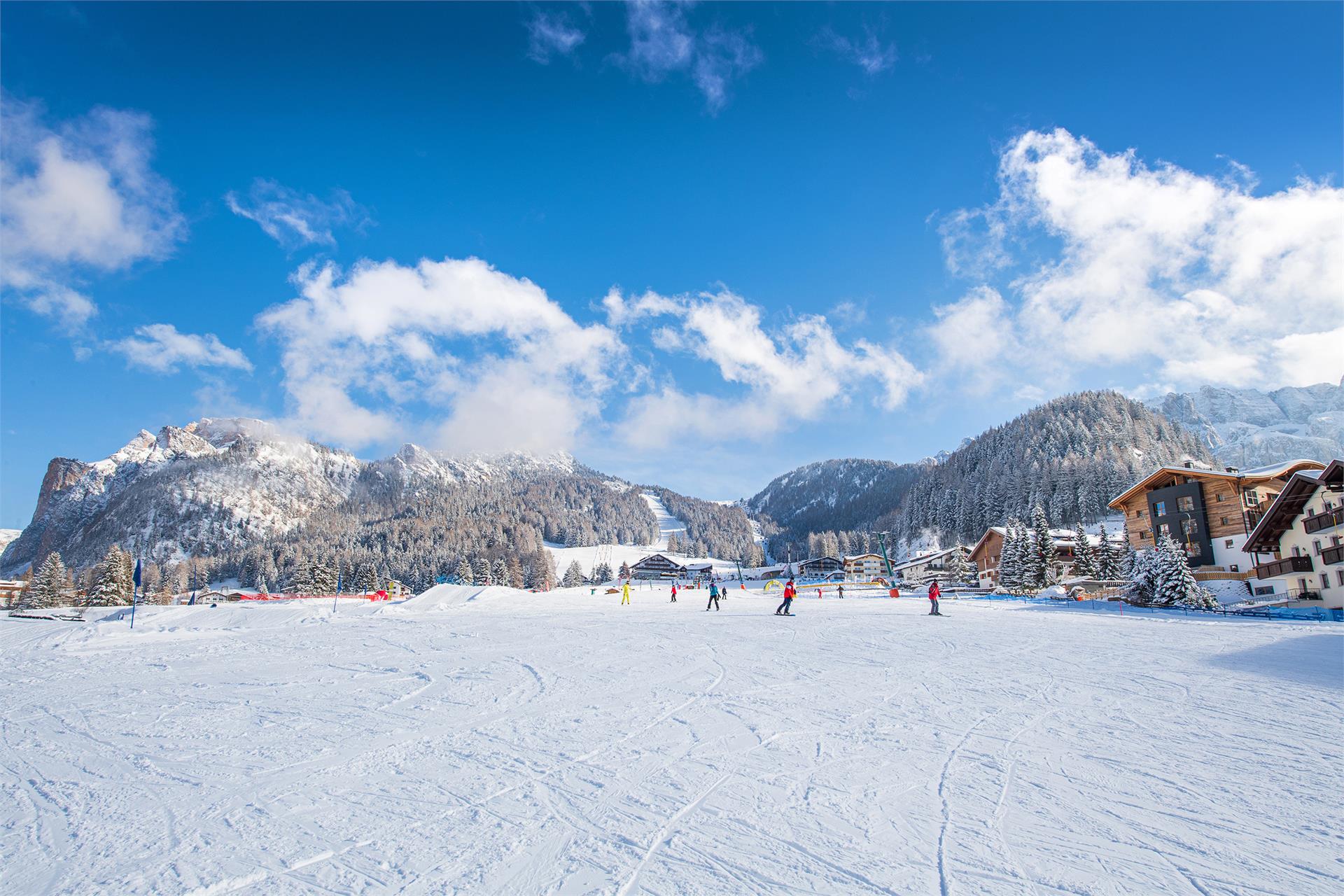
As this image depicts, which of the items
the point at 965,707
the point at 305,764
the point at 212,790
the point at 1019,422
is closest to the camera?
the point at 212,790

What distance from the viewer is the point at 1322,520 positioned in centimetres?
3241

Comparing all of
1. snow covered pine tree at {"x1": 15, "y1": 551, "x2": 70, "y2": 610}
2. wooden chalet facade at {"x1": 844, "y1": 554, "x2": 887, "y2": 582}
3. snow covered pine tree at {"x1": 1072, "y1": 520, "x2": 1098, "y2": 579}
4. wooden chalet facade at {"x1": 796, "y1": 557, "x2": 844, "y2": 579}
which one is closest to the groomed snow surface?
snow covered pine tree at {"x1": 1072, "y1": 520, "x2": 1098, "y2": 579}

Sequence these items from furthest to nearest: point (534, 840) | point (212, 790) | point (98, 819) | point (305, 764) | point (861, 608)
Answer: point (861, 608), point (305, 764), point (212, 790), point (98, 819), point (534, 840)

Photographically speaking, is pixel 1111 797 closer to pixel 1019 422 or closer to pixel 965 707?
pixel 965 707

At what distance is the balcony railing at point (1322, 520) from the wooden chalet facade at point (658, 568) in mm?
110297

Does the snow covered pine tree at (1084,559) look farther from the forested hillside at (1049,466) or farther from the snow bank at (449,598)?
the forested hillside at (1049,466)

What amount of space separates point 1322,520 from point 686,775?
42460 mm

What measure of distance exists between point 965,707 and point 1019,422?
169m

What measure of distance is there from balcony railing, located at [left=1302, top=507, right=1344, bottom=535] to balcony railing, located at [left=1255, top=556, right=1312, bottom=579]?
1.59m

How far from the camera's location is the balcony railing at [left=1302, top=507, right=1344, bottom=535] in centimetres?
3123

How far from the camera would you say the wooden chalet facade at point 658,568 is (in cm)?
13825

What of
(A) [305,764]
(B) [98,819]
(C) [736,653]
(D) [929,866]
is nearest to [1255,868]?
(D) [929,866]

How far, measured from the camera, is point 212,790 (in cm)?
625

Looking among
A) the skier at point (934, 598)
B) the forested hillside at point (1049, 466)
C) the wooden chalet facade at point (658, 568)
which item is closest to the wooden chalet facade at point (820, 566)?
the forested hillside at point (1049, 466)
